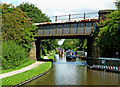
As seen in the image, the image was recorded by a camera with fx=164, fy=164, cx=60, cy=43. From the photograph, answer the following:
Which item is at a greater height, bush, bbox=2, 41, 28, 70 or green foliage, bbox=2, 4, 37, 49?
green foliage, bbox=2, 4, 37, 49

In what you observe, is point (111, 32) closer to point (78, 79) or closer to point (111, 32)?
point (111, 32)

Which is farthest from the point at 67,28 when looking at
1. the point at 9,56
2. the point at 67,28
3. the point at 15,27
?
the point at 9,56

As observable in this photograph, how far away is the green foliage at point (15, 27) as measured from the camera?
98.0 feet

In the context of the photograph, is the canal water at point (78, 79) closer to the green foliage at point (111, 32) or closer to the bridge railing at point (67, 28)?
the green foliage at point (111, 32)

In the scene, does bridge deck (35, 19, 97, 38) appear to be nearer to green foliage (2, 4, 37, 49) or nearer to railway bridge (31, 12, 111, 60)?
railway bridge (31, 12, 111, 60)

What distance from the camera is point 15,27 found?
101 feet

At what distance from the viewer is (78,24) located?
3503cm

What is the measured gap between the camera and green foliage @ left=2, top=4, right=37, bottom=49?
29.9 metres

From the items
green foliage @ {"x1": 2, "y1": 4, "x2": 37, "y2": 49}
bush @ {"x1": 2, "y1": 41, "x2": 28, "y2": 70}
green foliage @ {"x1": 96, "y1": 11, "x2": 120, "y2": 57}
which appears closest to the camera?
bush @ {"x1": 2, "y1": 41, "x2": 28, "y2": 70}

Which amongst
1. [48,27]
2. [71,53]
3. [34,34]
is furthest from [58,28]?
[71,53]

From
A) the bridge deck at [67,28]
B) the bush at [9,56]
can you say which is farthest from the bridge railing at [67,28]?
the bush at [9,56]

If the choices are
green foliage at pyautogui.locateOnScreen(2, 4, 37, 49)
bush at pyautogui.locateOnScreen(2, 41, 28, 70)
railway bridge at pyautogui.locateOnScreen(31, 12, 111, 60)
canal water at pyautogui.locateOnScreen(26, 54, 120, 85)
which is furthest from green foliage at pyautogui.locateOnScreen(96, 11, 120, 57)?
bush at pyautogui.locateOnScreen(2, 41, 28, 70)

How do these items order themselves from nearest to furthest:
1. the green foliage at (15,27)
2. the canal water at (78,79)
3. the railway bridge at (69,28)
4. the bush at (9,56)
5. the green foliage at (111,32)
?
the canal water at (78,79)
the bush at (9,56)
the green foliage at (111,32)
the green foliage at (15,27)
the railway bridge at (69,28)

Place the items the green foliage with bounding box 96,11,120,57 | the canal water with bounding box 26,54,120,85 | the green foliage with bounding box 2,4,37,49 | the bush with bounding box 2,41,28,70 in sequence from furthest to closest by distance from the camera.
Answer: the green foliage with bounding box 2,4,37,49 → the green foliage with bounding box 96,11,120,57 → the bush with bounding box 2,41,28,70 → the canal water with bounding box 26,54,120,85
